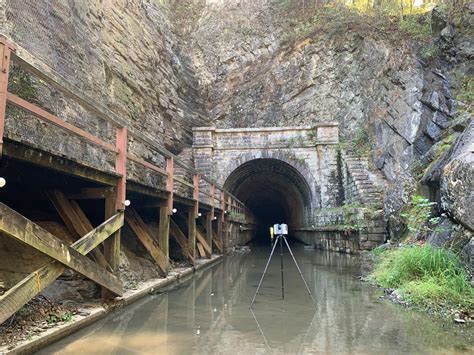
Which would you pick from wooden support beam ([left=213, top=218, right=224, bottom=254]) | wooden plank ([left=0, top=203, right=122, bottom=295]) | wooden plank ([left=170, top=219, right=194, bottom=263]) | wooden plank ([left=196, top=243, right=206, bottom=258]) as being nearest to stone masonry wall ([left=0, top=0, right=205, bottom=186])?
wooden plank ([left=0, top=203, right=122, bottom=295])

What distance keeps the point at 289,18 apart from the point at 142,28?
38.7ft

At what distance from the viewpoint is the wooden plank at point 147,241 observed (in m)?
7.04

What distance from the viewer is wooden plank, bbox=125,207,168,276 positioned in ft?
23.1

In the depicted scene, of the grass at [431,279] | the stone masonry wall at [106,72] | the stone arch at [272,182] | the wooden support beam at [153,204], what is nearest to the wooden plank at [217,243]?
the stone masonry wall at [106,72]

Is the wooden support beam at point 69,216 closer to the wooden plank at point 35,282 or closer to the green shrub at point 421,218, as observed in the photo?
the wooden plank at point 35,282

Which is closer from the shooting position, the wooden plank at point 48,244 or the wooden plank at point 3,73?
the wooden plank at point 48,244

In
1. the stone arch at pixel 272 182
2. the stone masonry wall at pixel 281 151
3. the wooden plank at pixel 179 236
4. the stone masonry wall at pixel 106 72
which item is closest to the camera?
the stone masonry wall at pixel 106 72

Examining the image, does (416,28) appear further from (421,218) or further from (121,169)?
(121,169)

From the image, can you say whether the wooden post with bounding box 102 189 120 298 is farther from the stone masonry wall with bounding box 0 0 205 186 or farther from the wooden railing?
the stone masonry wall with bounding box 0 0 205 186

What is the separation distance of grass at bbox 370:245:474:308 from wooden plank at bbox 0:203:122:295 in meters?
4.37

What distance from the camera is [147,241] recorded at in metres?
7.12

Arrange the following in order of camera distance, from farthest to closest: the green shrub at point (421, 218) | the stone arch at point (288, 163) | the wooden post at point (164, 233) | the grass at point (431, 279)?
the stone arch at point (288, 163) < the wooden post at point (164, 233) < the green shrub at point (421, 218) < the grass at point (431, 279)

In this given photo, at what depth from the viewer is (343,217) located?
47.6 feet

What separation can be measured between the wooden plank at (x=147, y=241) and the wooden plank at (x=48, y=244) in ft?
6.98
